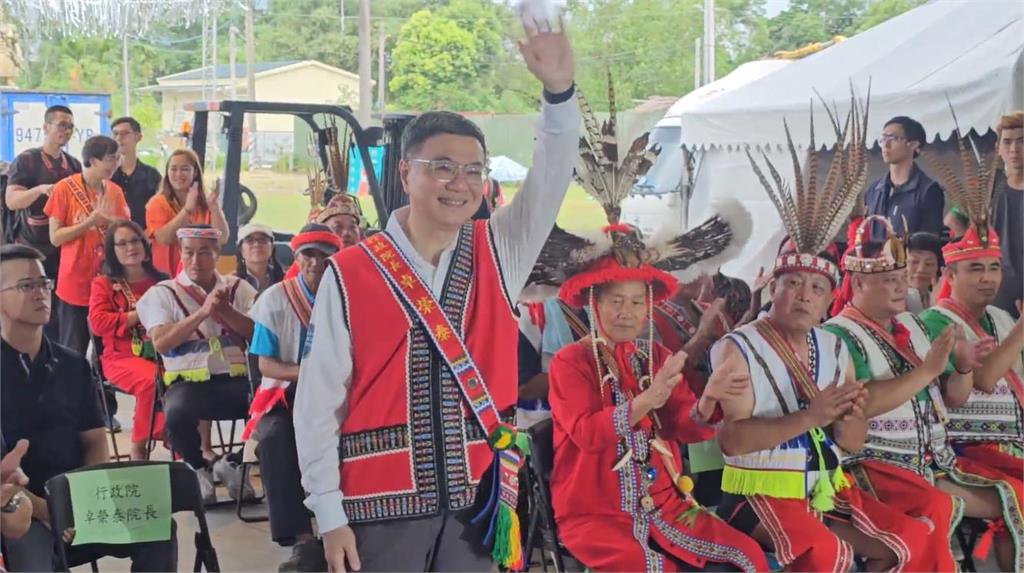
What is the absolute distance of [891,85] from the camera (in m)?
4.76

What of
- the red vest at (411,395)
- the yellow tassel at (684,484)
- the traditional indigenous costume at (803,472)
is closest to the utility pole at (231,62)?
the red vest at (411,395)

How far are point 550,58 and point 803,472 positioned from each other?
1.64m

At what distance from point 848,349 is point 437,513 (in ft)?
5.38

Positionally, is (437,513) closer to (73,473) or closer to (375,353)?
(375,353)

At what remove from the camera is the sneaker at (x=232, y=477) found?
5.17 meters

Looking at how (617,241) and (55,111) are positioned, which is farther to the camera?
(55,111)

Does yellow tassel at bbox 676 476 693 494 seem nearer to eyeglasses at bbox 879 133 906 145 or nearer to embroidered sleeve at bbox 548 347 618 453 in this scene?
embroidered sleeve at bbox 548 347 618 453

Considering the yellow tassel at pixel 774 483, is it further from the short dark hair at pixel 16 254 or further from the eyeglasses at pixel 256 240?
the eyeglasses at pixel 256 240

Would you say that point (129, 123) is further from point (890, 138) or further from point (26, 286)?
point (890, 138)

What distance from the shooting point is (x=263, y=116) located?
4.94m

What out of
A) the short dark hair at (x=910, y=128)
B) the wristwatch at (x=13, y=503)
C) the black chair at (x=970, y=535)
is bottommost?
the black chair at (x=970, y=535)

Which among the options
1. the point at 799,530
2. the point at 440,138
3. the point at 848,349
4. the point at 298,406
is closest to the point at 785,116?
the point at 848,349

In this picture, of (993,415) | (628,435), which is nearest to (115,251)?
(628,435)

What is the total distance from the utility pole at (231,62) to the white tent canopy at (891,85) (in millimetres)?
1751
